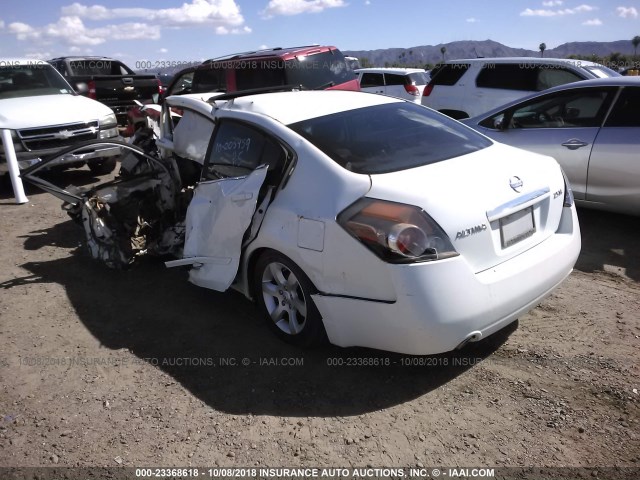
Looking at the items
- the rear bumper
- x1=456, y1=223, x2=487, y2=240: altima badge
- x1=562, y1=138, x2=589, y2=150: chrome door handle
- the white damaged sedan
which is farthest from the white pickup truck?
x1=456, y1=223, x2=487, y2=240: altima badge

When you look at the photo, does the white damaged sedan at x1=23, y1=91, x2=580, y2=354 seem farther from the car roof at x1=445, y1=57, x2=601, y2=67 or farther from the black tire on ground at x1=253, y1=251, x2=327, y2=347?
the car roof at x1=445, y1=57, x2=601, y2=67

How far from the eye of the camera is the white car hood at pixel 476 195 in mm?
2742

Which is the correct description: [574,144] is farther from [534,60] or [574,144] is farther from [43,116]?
[43,116]

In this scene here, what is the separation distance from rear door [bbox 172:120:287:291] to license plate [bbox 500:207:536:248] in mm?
1368

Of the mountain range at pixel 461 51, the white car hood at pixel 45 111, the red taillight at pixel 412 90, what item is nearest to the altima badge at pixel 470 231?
the white car hood at pixel 45 111

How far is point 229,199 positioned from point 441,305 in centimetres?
167

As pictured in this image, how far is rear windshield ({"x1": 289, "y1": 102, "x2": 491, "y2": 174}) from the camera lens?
3.14 metres

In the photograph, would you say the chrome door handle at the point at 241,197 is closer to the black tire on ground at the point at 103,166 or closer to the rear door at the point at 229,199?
the rear door at the point at 229,199

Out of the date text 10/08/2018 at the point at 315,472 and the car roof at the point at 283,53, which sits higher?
the car roof at the point at 283,53

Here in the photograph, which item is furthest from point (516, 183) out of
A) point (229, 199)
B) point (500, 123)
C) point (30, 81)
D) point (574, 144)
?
point (30, 81)

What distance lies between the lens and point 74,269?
17.0ft

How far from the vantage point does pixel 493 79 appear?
9570mm

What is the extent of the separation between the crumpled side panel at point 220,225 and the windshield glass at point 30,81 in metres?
6.69

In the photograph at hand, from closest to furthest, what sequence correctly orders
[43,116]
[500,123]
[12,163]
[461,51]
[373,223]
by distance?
[373,223]
[500,123]
[12,163]
[43,116]
[461,51]
